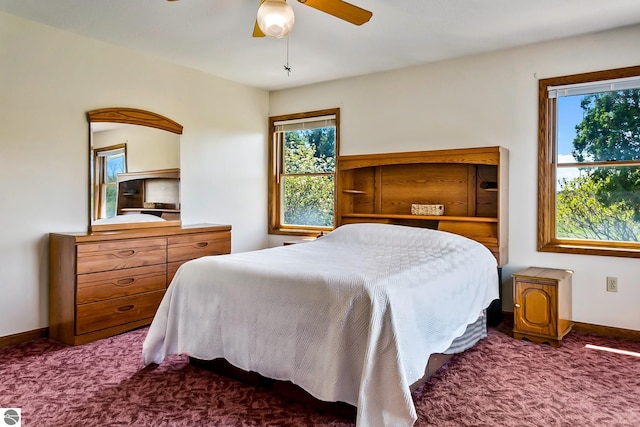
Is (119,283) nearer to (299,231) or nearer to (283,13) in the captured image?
(299,231)

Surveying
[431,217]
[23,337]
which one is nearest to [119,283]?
[23,337]

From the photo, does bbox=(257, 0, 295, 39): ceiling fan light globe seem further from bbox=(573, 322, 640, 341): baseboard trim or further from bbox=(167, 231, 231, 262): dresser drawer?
bbox=(573, 322, 640, 341): baseboard trim

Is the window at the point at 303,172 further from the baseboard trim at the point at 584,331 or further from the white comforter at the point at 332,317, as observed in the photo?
the baseboard trim at the point at 584,331

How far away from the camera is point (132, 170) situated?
3.87 metres

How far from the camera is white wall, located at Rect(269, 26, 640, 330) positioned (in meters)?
3.34

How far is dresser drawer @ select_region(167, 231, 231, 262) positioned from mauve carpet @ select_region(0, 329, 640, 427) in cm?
100

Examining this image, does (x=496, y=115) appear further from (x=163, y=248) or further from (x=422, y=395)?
(x=163, y=248)

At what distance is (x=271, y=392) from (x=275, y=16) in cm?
204

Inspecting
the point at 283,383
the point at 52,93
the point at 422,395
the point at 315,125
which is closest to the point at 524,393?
the point at 422,395

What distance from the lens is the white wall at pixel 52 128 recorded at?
3137 mm

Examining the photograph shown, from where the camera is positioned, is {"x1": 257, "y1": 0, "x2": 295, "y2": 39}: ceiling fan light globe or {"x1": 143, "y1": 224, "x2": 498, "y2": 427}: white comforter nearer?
{"x1": 143, "y1": 224, "x2": 498, "y2": 427}: white comforter

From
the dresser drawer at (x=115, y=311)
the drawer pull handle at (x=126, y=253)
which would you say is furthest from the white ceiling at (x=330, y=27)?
the dresser drawer at (x=115, y=311)

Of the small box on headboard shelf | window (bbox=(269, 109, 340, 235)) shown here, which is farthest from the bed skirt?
window (bbox=(269, 109, 340, 235))

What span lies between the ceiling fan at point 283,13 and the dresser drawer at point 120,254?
210cm
